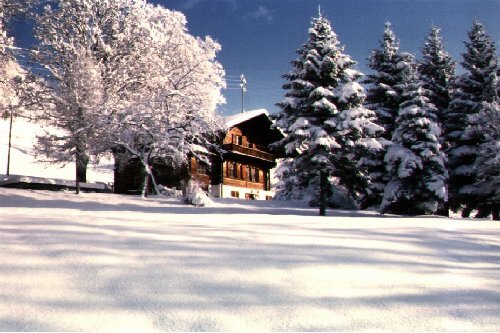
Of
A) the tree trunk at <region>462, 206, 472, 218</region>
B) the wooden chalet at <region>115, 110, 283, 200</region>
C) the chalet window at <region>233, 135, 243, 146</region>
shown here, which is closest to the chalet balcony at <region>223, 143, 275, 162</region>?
the wooden chalet at <region>115, 110, 283, 200</region>

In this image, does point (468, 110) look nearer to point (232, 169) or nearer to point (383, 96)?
point (383, 96)

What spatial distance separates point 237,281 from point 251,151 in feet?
114

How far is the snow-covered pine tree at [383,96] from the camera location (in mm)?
24172

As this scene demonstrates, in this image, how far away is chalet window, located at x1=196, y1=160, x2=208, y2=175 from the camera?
37.5 metres

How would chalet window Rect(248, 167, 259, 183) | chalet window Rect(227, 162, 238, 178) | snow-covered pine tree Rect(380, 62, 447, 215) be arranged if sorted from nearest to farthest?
snow-covered pine tree Rect(380, 62, 447, 215)
chalet window Rect(227, 162, 238, 178)
chalet window Rect(248, 167, 259, 183)

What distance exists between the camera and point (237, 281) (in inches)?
213

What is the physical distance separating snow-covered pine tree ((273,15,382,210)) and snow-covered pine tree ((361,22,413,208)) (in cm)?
300

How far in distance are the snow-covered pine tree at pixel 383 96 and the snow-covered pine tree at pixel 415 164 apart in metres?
1.45

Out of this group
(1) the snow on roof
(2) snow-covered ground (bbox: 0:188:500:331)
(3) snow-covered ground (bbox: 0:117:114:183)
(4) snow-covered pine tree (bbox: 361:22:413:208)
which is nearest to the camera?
(2) snow-covered ground (bbox: 0:188:500:331)

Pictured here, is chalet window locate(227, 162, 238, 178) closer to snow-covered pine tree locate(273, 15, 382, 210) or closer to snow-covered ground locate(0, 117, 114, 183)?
snow-covered pine tree locate(273, 15, 382, 210)

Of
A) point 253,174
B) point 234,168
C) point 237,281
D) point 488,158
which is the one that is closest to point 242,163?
point 234,168

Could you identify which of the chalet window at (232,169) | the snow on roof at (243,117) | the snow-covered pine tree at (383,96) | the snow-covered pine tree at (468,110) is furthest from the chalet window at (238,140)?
the snow-covered pine tree at (468,110)

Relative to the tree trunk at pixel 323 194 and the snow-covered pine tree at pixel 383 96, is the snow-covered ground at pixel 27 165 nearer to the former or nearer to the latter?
the snow-covered pine tree at pixel 383 96

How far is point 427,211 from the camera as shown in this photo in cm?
2205
